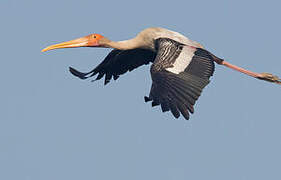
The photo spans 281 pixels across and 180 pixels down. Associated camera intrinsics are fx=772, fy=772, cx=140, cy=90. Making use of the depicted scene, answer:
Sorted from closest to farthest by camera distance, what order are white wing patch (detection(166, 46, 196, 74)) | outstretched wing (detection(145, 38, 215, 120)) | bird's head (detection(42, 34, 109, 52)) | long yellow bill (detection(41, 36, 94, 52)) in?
outstretched wing (detection(145, 38, 215, 120)) → white wing patch (detection(166, 46, 196, 74)) → long yellow bill (detection(41, 36, 94, 52)) → bird's head (detection(42, 34, 109, 52))

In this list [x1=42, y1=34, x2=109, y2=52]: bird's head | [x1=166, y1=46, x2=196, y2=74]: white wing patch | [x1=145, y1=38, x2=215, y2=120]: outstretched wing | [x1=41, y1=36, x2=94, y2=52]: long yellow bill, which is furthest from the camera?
[x1=42, y1=34, x2=109, y2=52]: bird's head

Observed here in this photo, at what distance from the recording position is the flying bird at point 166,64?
19.8 meters

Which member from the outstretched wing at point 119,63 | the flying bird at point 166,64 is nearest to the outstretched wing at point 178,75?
the flying bird at point 166,64

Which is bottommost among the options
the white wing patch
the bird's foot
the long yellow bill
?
the bird's foot

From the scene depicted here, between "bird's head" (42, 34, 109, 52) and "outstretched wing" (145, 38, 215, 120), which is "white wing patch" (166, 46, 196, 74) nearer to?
"outstretched wing" (145, 38, 215, 120)

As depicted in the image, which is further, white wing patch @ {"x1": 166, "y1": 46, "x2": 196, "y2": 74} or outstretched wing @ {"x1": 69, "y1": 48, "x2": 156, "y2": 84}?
outstretched wing @ {"x1": 69, "y1": 48, "x2": 156, "y2": 84}

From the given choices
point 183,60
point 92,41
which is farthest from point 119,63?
point 183,60

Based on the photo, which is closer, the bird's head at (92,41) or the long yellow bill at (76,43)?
the long yellow bill at (76,43)

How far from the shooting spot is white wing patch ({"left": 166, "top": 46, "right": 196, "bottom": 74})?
21.1 meters

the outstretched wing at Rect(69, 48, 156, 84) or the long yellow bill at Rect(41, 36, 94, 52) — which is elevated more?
the long yellow bill at Rect(41, 36, 94, 52)

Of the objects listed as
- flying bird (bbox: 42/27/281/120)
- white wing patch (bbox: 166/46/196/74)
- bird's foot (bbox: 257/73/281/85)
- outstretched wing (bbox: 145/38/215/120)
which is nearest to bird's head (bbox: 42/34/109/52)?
flying bird (bbox: 42/27/281/120)

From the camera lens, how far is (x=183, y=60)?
21844mm

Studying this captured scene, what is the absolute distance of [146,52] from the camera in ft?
83.3

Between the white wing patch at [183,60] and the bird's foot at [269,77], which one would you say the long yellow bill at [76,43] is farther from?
the bird's foot at [269,77]
